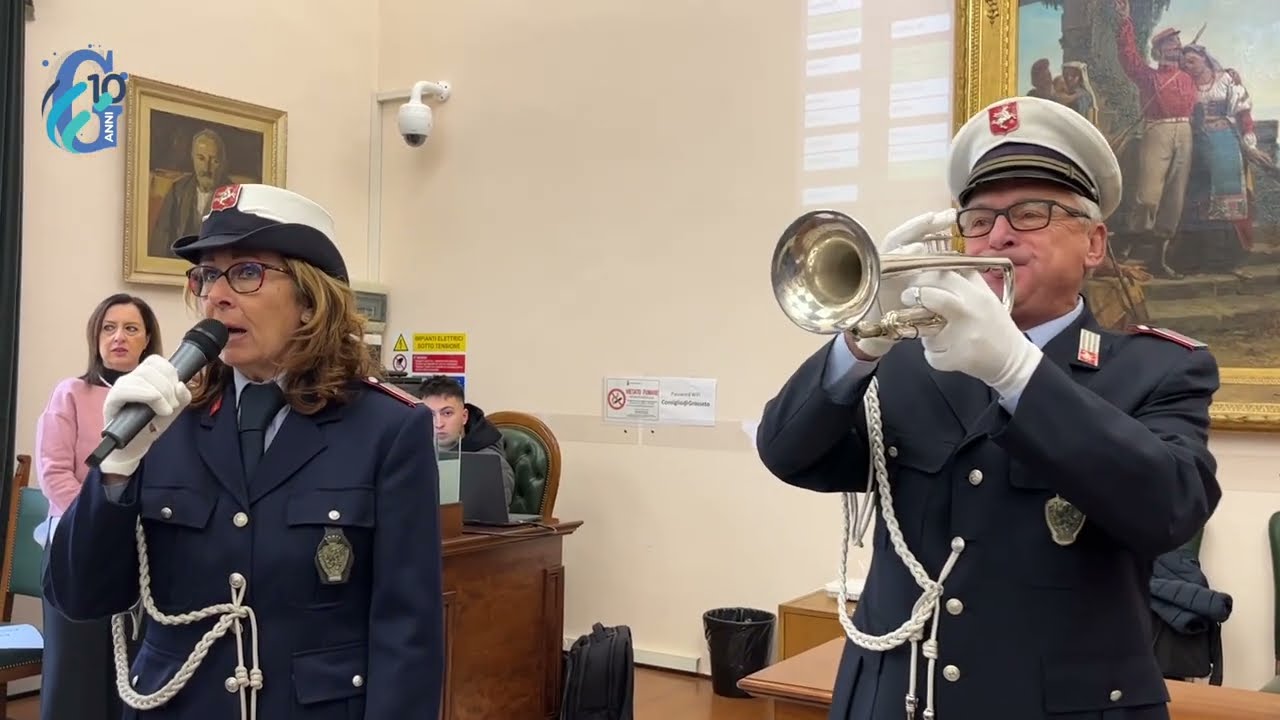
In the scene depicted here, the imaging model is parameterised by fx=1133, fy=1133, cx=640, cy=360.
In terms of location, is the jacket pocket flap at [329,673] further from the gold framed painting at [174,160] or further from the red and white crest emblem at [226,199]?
the gold framed painting at [174,160]

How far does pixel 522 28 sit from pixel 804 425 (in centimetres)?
476

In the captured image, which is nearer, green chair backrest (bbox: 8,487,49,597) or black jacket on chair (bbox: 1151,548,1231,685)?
black jacket on chair (bbox: 1151,548,1231,685)

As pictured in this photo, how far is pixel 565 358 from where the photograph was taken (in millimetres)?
5578

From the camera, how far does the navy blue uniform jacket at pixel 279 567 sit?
65.4 inches

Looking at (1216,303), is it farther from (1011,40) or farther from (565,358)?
(565,358)

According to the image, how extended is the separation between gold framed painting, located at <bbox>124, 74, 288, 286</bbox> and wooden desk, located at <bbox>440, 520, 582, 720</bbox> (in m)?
2.22

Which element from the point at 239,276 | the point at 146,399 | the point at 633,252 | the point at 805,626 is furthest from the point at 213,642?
the point at 633,252

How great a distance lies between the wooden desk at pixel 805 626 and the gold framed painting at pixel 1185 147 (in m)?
1.47

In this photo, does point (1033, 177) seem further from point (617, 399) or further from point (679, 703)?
point (617, 399)

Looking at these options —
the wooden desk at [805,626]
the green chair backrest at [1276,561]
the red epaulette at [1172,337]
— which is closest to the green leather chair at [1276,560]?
the green chair backrest at [1276,561]

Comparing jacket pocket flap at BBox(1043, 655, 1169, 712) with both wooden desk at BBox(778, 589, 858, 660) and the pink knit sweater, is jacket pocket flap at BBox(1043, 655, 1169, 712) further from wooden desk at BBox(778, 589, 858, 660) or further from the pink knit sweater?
the pink knit sweater

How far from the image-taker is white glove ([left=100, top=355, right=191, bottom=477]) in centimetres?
154

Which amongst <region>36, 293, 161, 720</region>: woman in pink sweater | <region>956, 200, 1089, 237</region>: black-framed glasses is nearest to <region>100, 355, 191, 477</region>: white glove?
<region>956, 200, 1089, 237</region>: black-framed glasses

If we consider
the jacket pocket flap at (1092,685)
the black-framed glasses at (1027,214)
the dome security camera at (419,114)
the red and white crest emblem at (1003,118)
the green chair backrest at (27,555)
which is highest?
the dome security camera at (419,114)
